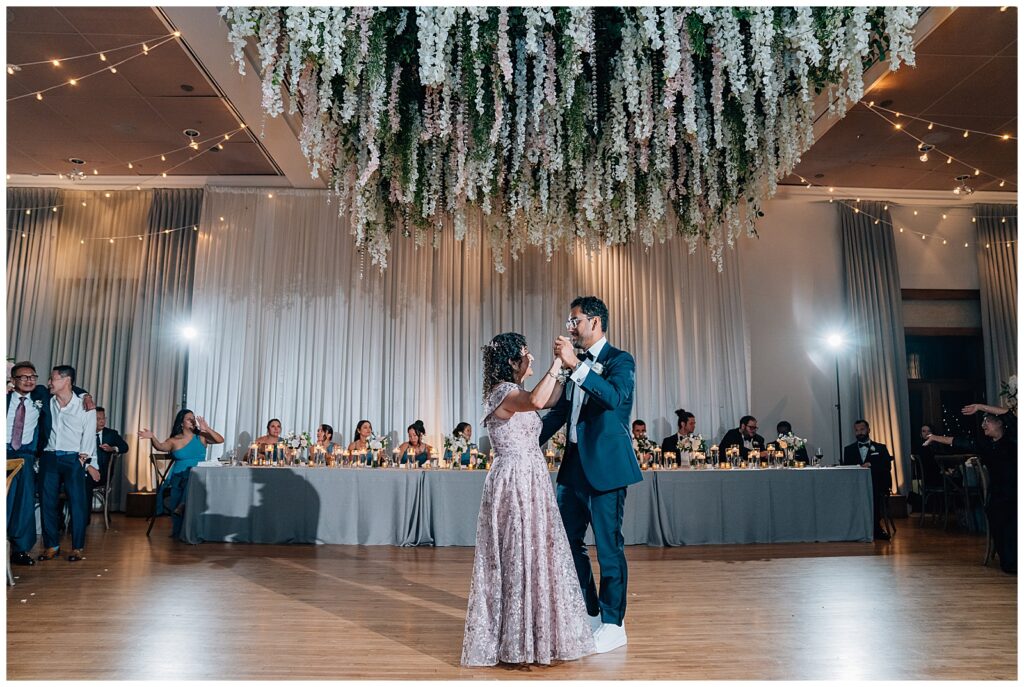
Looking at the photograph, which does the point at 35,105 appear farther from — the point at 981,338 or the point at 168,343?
the point at 981,338

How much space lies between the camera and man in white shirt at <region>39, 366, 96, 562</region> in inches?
217

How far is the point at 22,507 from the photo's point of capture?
204 inches

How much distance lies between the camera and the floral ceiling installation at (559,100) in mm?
3633

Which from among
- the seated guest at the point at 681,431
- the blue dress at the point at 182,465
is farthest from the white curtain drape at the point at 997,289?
the blue dress at the point at 182,465

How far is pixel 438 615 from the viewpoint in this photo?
3.89 m

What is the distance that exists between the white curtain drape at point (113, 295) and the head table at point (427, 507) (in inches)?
140

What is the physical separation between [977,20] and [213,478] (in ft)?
25.0

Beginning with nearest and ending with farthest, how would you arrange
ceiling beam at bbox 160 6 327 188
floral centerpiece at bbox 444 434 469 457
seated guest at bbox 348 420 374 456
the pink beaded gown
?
1. the pink beaded gown
2. ceiling beam at bbox 160 6 327 188
3. floral centerpiece at bbox 444 434 469 457
4. seated guest at bbox 348 420 374 456

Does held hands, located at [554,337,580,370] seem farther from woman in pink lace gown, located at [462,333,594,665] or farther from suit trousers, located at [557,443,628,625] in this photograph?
suit trousers, located at [557,443,628,625]

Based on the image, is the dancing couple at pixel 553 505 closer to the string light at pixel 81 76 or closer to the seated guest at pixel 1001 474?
the seated guest at pixel 1001 474

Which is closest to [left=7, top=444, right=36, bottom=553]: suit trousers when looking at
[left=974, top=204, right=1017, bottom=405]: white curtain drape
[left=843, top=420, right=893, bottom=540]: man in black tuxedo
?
[left=843, top=420, right=893, bottom=540]: man in black tuxedo

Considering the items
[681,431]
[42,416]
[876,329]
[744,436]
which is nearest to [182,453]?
[42,416]

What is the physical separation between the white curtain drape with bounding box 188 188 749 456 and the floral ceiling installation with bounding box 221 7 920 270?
12.4ft

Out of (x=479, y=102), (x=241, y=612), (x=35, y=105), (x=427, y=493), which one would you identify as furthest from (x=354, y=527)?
(x=35, y=105)
